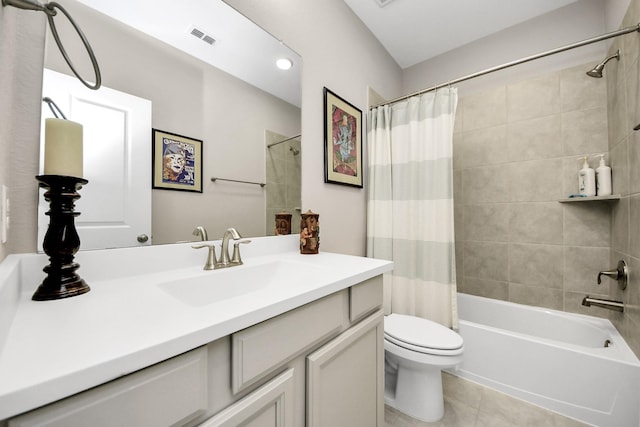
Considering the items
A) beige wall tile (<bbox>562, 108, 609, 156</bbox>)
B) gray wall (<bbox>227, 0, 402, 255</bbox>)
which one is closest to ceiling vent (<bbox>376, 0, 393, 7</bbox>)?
gray wall (<bbox>227, 0, 402, 255</bbox>)

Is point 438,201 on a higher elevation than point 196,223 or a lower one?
higher

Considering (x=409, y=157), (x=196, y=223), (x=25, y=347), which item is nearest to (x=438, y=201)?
(x=409, y=157)

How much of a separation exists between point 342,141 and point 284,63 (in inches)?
22.6

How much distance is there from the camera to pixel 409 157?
1717 millimetres

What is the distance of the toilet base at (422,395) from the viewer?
4.24 feet

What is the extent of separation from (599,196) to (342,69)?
1770 millimetres

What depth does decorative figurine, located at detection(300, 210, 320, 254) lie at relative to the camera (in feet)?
4.08

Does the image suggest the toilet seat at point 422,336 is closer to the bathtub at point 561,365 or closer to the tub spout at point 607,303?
the bathtub at point 561,365

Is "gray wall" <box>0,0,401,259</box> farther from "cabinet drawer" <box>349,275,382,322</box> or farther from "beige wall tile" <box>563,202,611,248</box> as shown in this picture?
"beige wall tile" <box>563,202,611,248</box>

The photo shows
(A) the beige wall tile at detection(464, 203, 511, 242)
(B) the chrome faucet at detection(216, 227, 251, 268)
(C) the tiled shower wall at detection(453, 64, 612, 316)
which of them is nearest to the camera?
(B) the chrome faucet at detection(216, 227, 251, 268)

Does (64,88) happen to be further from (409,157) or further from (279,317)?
(409,157)

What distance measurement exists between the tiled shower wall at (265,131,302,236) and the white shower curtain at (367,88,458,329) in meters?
0.72

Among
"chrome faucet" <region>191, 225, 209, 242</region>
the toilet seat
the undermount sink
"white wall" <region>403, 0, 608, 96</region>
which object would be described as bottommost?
the toilet seat

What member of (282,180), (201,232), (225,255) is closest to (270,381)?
(225,255)
